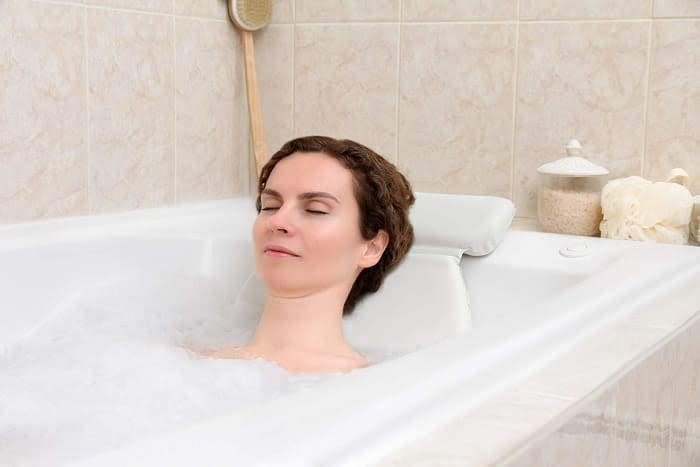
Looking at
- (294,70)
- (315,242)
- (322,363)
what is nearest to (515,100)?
(294,70)

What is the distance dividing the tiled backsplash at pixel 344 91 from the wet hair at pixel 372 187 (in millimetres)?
503

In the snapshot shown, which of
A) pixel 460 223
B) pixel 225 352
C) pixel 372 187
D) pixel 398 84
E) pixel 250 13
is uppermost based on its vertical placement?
pixel 250 13

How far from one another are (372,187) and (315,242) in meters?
0.16

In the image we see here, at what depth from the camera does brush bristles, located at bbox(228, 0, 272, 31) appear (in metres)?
2.39

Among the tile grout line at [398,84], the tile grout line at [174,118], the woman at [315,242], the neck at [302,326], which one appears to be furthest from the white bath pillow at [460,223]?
the tile grout line at [174,118]

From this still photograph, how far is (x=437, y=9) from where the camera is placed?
2.32 metres

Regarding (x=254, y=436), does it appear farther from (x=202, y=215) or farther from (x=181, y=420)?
(x=202, y=215)

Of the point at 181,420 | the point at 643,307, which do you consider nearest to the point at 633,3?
the point at 643,307

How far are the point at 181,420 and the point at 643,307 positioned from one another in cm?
65

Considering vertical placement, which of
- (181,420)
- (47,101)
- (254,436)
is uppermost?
(47,101)

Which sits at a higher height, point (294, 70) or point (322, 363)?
point (294, 70)

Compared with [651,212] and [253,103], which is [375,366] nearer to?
[651,212]

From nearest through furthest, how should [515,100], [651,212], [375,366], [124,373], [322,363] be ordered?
[375,366] → [124,373] → [322,363] → [651,212] → [515,100]

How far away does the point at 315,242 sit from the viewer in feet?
5.05
